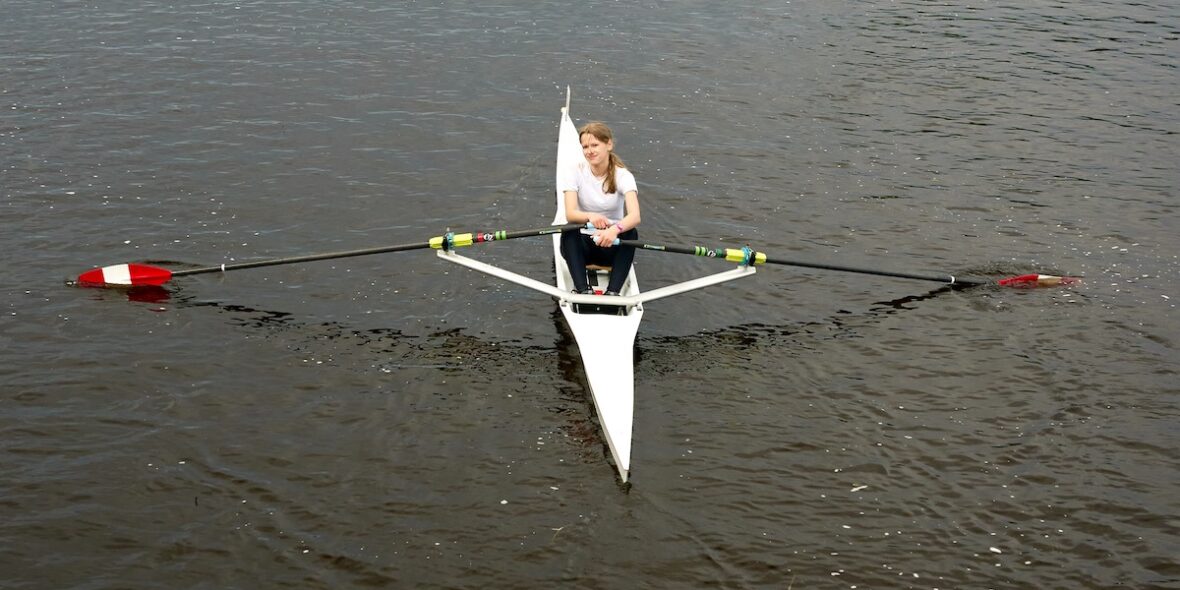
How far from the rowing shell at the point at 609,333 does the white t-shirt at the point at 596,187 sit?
0.18 meters

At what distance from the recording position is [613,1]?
26.5 metres

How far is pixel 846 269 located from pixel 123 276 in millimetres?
8680

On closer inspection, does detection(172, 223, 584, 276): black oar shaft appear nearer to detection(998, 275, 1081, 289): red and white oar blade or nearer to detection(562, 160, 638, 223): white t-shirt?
detection(562, 160, 638, 223): white t-shirt

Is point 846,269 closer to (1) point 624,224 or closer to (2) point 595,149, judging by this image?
(1) point 624,224

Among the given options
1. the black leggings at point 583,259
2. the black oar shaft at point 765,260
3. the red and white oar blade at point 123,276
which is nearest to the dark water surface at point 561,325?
the red and white oar blade at point 123,276

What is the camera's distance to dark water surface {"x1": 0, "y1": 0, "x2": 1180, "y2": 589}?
29.4ft

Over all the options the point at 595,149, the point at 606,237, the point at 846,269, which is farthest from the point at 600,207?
the point at 846,269

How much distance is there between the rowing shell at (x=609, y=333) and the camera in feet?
32.8

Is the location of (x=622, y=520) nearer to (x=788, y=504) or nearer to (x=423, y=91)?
(x=788, y=504)

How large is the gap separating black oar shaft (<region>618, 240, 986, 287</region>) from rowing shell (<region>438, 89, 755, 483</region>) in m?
0.27

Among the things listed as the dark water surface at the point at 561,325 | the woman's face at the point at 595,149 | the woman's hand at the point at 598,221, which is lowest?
the dark water surface at the point at 561,325

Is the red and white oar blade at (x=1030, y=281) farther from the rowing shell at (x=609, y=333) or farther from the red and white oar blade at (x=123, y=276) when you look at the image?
the red and white oar blade at (x=123, y=276)

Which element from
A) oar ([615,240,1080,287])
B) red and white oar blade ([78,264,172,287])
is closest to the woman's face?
oar ([615,240,1080,287])

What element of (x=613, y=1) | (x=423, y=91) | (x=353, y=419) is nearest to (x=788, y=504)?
(x=353, y=419)
